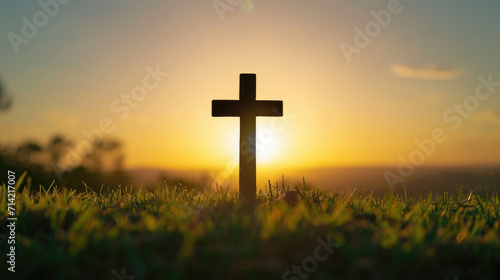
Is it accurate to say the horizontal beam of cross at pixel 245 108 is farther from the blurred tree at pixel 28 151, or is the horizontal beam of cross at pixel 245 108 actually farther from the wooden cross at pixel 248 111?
the blurred tree at pixel 28 151

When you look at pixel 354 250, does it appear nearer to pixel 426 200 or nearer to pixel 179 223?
pixel 179 223

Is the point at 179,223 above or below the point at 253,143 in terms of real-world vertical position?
below

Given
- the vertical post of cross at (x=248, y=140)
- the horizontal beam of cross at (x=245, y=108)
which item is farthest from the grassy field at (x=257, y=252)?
the horizontal beam of cross at (x=245, y=108)

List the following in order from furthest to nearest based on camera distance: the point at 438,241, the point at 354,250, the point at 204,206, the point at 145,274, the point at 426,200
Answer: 1. the point at 426,200
2. the point at 204,206
3. the point at 438,241
4. the point at 354,250
5. the point at 145,274

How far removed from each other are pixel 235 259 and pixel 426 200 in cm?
533

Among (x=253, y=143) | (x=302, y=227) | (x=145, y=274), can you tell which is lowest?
(x=145, y=274)

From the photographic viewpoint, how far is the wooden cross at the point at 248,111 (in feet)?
28.5

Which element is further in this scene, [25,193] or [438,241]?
[25,193]

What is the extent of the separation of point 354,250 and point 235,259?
885 mm

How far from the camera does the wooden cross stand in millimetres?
8688

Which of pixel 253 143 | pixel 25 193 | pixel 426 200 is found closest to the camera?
pixel 25 193

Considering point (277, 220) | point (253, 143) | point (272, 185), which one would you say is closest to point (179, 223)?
point (277, 220)

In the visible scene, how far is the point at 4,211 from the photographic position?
558cm

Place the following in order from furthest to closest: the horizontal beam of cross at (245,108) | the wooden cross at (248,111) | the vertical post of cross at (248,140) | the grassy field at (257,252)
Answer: the horizontal beam of cross at (245,108) < the wooden cross at (248,111) < the vertical post of cross at (248,140) < the grassy field at (257,252)
